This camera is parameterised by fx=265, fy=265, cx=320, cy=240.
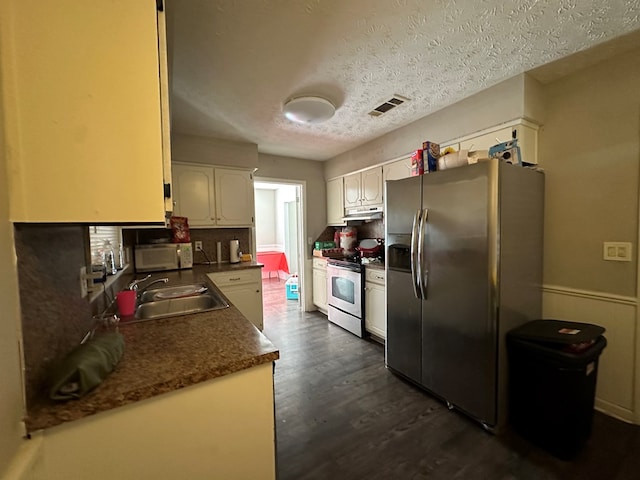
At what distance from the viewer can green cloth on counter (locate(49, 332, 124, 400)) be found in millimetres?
682

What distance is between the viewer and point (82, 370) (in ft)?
2.32

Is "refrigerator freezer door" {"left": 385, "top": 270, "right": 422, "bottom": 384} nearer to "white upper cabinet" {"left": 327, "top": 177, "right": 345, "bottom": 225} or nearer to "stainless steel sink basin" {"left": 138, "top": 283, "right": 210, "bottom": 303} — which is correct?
"stainless steel sink basin" {"left": 138, "top": 283, "right": 210, "bottom": 303}

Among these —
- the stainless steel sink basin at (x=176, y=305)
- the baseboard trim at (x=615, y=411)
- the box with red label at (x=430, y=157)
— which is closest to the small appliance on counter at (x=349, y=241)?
the box with red label at (x=430, y=157)

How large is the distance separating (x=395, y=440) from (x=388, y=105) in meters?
2.63

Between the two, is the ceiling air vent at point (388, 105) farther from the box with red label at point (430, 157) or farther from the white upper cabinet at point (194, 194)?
the white upper cabinet at point (194, 194)

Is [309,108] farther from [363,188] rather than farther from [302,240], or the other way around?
[302,240]

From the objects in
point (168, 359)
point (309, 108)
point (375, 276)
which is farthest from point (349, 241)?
point (168, 359)

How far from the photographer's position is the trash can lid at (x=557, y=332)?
4.95 ft

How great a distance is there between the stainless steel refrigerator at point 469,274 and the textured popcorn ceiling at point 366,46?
750mm

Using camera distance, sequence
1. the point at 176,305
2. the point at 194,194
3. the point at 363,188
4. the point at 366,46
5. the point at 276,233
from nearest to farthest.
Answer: the point at 366,46 < the point at 176,305 < the point at 194,194 < the point at 363,188 < the point at 276,233

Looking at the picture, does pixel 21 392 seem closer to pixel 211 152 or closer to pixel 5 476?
A: pixel 5 476

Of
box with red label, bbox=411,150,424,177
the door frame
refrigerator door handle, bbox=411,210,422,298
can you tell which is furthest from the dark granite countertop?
the door frame

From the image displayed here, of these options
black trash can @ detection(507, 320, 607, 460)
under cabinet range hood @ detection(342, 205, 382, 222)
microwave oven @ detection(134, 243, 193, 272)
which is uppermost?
under cabinet range hood @ detection(342, 205, 382, 222)

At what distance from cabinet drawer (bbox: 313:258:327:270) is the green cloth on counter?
10.6ft
